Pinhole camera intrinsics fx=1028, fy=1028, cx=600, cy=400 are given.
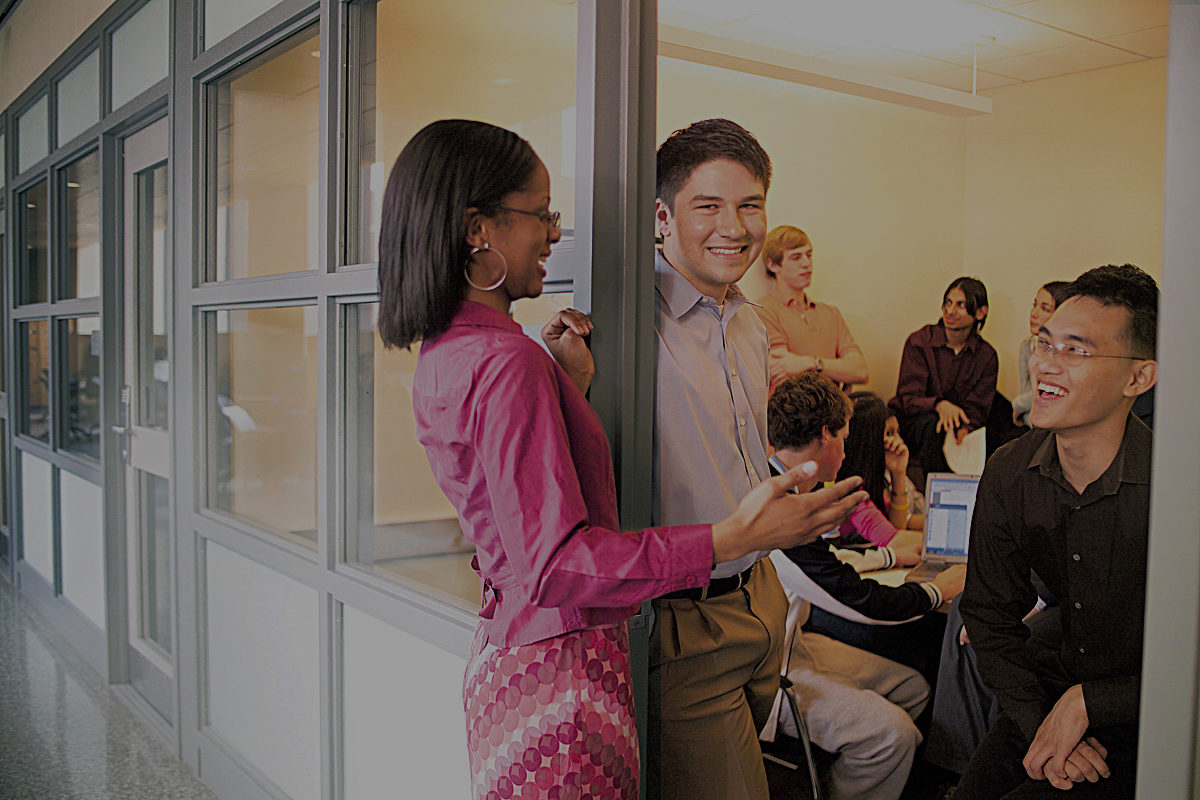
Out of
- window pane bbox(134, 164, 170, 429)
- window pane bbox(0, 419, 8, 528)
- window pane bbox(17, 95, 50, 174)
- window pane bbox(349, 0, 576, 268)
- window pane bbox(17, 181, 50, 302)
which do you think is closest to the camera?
window pane bbox(349, 0, 576, 268)

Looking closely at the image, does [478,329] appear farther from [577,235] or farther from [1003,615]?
[1003,615]

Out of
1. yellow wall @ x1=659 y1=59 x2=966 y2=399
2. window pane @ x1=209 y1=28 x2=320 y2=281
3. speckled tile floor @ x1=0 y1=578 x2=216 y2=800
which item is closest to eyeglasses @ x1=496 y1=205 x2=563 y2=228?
yellow wall @ x1=659 y1=59 x2=966 y2=399

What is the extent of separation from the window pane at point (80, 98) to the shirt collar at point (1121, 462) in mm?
4106

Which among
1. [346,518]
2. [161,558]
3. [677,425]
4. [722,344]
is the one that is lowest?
[161,558]

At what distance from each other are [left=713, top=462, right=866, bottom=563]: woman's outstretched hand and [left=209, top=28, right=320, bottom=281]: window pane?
156cm

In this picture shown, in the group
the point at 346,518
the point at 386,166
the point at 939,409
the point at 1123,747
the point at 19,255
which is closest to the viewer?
the point at 1123,747

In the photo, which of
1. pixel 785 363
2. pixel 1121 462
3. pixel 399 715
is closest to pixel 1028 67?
pixel 1121 462

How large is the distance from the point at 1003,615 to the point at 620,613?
1.57 feet

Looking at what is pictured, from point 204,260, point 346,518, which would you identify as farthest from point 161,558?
point 346,518

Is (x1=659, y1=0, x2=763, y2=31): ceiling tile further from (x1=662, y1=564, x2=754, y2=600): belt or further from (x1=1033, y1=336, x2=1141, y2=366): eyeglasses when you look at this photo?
(x1=662, y1=564, x2=754, y2=600): belt

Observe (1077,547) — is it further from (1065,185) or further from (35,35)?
(35,35)

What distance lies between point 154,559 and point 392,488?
82.4 inches

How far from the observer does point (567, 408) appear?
4.33ft

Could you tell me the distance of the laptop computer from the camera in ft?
3.73
